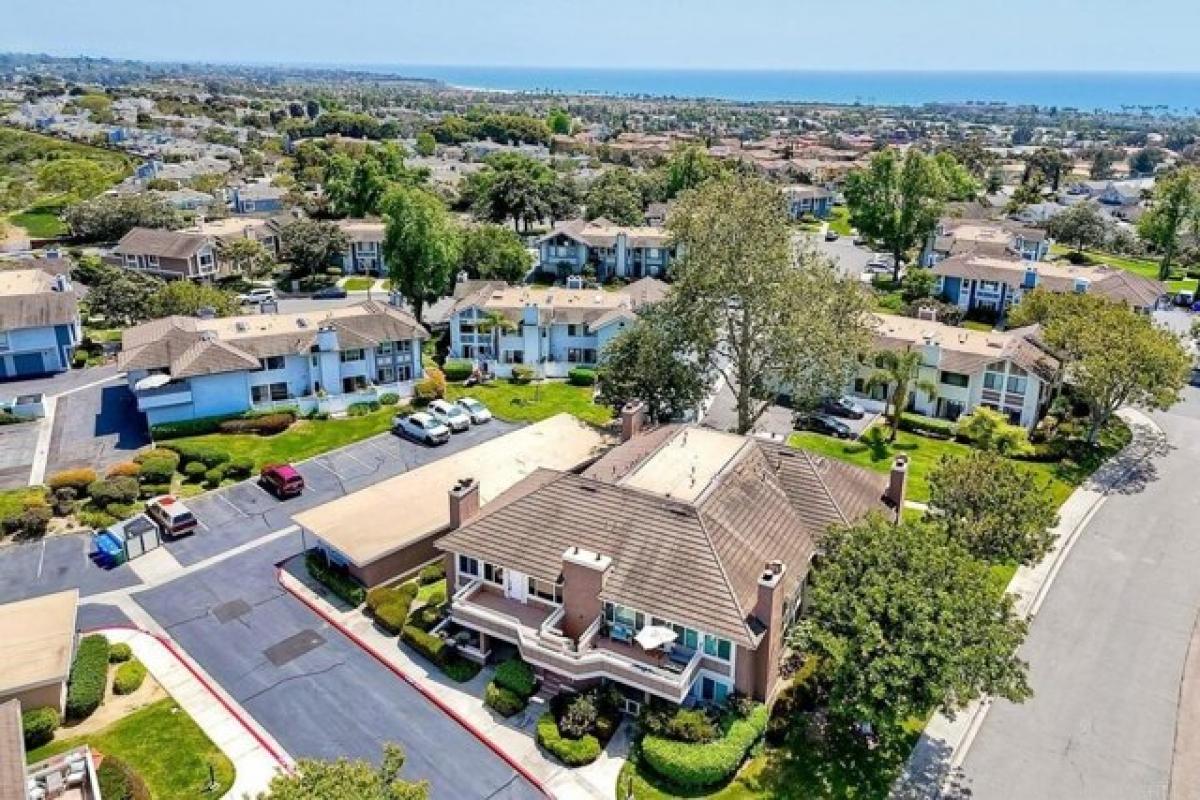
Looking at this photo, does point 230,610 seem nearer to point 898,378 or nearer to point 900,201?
point 898,378

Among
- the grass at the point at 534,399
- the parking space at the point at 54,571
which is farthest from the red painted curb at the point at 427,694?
the grass at the point at 534,399

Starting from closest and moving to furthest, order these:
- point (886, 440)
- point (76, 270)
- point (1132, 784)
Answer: point (1132, 784) → point (886, 440) → point (76, 270)

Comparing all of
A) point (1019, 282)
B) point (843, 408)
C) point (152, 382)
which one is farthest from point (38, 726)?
point (1019, 282)

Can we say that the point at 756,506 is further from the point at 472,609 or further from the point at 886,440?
the point at 886,440

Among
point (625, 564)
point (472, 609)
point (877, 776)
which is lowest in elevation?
point (877, 776)

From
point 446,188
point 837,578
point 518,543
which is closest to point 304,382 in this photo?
point 518,543

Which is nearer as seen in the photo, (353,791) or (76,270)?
(353,791)

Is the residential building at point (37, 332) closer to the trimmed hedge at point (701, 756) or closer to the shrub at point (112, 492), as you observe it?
the shrub at point (112, 492)
